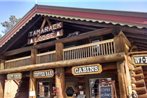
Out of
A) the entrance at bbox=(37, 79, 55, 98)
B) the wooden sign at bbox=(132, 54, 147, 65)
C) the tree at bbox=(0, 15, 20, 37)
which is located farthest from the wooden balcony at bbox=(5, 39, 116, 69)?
the tree at bbox=(0, 15, 20, 37)

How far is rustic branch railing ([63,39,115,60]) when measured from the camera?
10789mm

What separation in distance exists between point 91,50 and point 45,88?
612 cm

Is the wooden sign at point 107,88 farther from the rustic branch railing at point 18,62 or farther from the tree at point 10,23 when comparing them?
the tree at point 10,23

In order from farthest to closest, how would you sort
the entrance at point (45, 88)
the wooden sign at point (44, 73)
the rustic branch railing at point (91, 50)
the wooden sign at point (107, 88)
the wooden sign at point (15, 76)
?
the entrance at point (45, 88), the wooden sign at point (15, 76), the wooden sign at point (44, 73), the wooden sign at point (107, 88), the rustic branch railing at point (91, 50)

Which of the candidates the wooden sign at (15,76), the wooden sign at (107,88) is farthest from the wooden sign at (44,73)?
the wooden sign at (107,88)

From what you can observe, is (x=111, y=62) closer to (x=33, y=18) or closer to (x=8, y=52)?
(x=33, y=18)

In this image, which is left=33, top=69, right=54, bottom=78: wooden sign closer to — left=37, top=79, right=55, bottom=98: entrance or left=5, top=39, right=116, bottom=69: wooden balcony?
left=5, top=39, right=116, bottom=69: wooden balcony

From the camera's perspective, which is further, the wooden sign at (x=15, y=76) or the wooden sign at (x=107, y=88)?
the wooden sign at (x=15, y=76)

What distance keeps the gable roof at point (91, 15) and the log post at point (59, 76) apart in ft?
5.57

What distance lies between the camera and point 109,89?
1162 centimetres

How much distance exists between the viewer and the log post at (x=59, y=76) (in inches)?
453

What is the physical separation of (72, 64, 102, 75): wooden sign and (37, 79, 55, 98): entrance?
203 inches

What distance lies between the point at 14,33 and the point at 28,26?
1003 millimetres

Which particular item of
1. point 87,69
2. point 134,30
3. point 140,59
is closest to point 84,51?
point 87,69
